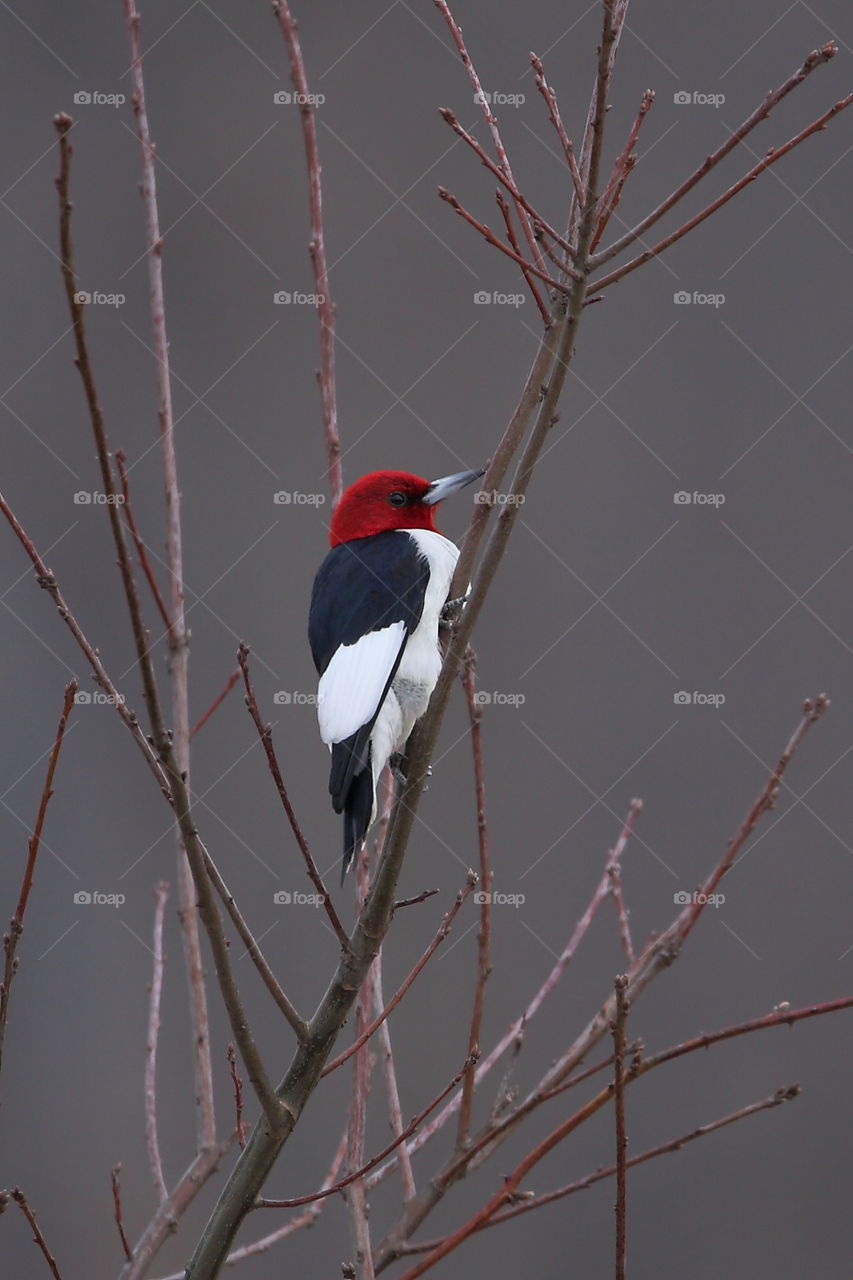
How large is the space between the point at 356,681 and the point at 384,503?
2.07ft

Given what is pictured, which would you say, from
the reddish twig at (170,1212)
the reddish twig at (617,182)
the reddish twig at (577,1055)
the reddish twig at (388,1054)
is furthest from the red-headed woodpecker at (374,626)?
the reddish twig at (617,182)

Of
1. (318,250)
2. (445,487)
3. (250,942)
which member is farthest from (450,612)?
(250,942)

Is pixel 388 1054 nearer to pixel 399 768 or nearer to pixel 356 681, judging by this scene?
pixel 399 768

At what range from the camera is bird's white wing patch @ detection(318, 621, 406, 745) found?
2.39 m

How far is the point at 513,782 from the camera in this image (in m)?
4.29

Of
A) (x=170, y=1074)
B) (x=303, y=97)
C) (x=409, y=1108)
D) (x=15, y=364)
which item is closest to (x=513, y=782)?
(x=409, y=1108)

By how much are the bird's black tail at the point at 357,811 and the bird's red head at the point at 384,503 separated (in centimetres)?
79

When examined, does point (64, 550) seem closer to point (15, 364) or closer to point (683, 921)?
point (15, 364)

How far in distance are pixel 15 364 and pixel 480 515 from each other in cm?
324

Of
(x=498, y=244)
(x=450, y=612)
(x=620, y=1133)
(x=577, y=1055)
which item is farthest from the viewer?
(x=450, y=612)

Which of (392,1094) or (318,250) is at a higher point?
(318,250)

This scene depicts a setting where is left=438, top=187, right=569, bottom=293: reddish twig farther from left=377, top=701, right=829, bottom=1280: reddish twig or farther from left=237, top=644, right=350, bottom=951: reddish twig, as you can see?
left=237, top=644, right=350, bottom=951: reddish twig

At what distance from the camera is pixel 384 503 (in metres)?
2.98

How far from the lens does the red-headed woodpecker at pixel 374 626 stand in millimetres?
2365
